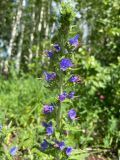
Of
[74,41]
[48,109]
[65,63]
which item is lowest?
[48,109]

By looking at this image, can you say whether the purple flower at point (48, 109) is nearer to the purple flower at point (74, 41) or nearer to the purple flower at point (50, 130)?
the purple flower at point (50, 130)

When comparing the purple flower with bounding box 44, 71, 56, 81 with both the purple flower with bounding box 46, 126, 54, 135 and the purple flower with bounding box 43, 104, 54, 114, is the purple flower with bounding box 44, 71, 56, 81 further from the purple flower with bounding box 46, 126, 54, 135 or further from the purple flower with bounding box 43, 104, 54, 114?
the purple flower with bounding box 46, 126, 54, 135

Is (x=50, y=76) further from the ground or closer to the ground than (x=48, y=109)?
further from the ground

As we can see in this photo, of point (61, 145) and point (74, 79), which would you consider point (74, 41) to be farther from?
point (61, 145)

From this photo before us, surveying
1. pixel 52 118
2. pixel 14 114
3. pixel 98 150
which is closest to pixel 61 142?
pixel 52 118

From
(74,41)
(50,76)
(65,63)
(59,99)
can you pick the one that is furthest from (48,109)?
(74,41)

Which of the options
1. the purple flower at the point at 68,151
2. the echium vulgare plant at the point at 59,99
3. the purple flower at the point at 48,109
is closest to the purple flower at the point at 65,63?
the echium vulgare plant at the point at 59,99

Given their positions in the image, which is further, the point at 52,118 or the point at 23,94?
the point at 23,94

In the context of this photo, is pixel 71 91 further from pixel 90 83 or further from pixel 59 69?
pixel 90 83
